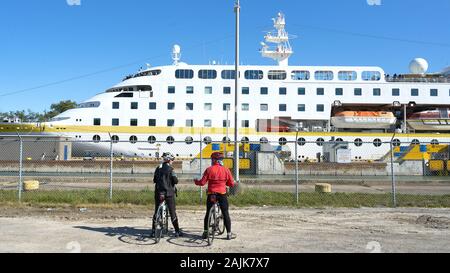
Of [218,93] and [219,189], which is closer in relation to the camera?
[219,189]

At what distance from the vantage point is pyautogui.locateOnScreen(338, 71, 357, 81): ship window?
38156mm

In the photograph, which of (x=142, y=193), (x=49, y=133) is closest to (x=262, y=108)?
(x=49, y=133)

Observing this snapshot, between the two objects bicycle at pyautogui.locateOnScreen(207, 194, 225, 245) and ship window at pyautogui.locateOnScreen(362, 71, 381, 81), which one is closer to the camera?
bicycle at pyautogui.locateOnScreen(207, 194, 225, 245)

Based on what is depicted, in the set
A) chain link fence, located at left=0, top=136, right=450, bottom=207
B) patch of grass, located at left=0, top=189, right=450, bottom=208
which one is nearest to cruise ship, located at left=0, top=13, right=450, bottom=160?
chain link fence, located at left=0, top=136, right=450, bottom=207

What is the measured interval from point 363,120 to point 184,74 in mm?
17576

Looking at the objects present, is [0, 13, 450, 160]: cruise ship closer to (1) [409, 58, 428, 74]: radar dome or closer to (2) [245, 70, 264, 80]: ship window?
(2) [245, 70, 264, 80]: ship window

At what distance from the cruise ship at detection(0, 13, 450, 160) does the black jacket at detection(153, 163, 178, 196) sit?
26501 millimetres

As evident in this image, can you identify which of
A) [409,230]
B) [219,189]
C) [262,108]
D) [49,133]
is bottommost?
[409,230]

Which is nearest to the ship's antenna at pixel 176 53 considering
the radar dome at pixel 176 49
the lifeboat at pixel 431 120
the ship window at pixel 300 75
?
the radar dome at pixel 176 49

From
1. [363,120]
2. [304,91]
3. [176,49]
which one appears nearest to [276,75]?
[304,91]

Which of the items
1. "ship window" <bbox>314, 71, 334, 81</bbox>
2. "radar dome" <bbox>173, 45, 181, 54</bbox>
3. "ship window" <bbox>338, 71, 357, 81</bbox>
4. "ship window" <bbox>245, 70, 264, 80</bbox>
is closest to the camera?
"ship window" <bbox>245, 70, 264, 80</bbox>
